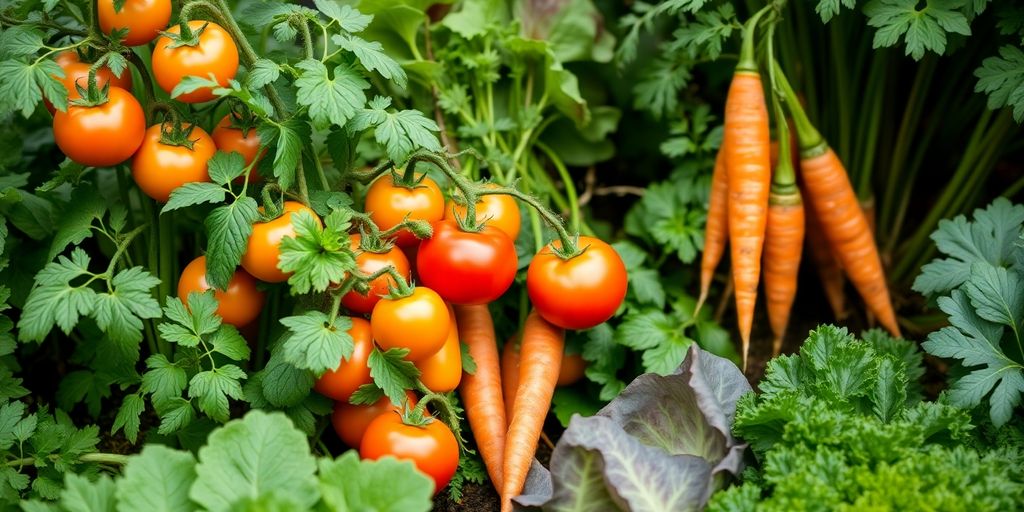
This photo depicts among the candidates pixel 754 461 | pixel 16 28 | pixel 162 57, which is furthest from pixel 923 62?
pixel 16 28

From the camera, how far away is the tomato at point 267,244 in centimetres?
145

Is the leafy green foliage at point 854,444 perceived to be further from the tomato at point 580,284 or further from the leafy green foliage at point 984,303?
the tomato at point 580,284

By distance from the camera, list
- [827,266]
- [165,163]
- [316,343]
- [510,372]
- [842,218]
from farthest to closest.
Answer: [827,266], [842,218], [510,372], [165,163], [316,343]

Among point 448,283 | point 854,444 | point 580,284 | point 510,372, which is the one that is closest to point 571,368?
point 510,372

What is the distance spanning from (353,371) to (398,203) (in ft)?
1.00

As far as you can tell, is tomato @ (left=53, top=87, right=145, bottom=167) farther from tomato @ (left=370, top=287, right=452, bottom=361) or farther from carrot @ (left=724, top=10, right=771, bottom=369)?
carrot @ (left=724, top=10, right=771, bottom=369)

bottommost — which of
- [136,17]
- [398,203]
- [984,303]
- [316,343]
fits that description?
[316,343]

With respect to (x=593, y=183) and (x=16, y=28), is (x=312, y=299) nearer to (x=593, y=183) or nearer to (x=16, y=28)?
(x=16, y=28)

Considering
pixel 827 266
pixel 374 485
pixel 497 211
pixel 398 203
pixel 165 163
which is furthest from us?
pixel 827 266

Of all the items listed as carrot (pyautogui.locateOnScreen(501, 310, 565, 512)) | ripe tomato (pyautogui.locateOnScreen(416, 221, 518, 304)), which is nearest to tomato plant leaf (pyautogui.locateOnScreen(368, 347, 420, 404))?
ripe tomato (pyautogui.locateOnScreen(416, 221, 518, 304))

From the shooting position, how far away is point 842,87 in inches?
84.4

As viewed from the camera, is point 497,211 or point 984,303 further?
point 497,211

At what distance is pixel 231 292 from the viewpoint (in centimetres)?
155

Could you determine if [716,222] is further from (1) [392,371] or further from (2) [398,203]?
(1) [392,371]
